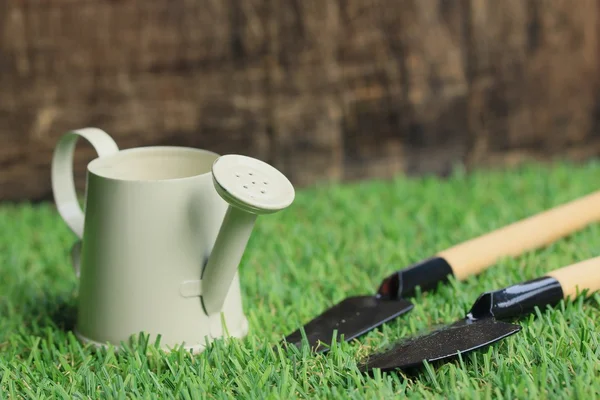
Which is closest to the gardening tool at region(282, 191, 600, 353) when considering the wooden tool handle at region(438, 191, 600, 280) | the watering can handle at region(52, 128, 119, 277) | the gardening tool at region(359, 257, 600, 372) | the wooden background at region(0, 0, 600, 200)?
the wooden tool handle at region(438, 191, 600, 280)

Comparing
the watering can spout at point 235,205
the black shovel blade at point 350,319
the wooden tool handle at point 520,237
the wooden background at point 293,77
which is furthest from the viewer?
the wooden background at point 293,77

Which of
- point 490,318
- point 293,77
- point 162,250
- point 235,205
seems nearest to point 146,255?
point 162,250

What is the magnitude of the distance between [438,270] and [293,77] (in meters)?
0.91

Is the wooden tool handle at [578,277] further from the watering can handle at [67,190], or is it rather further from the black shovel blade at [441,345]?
the watering can handle at [67,190]

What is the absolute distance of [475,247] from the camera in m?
1.48

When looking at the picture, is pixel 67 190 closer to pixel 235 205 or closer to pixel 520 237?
pixel 235 205

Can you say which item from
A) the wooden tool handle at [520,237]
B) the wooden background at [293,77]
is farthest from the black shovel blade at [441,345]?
the wooden background at [293,77]

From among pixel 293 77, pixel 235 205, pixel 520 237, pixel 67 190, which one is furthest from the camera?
pixel 293 77

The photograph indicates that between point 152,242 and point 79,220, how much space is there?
228 millimetres

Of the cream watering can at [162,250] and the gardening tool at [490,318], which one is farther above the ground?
the cream watering can at [162,250]

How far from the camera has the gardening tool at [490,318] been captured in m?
1.11

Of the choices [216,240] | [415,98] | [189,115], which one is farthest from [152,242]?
[415,98]

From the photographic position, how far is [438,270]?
143cm

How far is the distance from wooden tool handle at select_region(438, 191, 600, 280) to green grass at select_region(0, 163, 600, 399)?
27 millimetres
